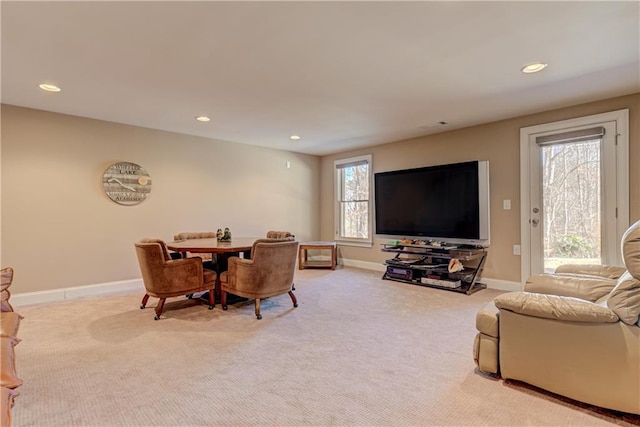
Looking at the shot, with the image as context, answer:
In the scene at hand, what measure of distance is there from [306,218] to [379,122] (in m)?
2.82

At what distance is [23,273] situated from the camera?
12.2ft

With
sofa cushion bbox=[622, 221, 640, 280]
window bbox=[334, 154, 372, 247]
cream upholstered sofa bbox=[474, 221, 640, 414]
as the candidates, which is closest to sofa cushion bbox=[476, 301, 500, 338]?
cream upholstered sofa bbox=[474, 221, 640, 414]

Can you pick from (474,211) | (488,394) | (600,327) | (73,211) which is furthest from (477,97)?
(73,211)

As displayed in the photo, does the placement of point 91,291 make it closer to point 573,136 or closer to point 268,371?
point 268,371

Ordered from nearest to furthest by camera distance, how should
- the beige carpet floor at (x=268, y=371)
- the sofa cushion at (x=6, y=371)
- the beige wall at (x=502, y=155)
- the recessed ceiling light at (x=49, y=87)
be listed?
1. the sofa cushion at (x=6, y=371)
2. the beige carpet floor at (x=268, y=371)
3. the recessed ceiling light at (x=49, y=87)
4. the beige wall at (x=502, y=155)

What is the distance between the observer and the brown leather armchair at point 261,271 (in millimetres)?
3141

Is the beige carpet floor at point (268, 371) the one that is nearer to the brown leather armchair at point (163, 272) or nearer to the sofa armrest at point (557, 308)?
the brown leather armchair at point (163, 272)

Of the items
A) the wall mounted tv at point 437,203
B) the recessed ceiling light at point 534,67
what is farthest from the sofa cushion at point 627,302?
the wall mounted tv at point 437,203

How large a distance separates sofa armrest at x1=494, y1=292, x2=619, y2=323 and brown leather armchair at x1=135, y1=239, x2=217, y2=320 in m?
2.69

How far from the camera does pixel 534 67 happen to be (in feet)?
8.87

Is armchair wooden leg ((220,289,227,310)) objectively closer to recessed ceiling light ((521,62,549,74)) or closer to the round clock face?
the round clock face

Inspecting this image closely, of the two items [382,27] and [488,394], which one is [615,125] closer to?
[382,27]

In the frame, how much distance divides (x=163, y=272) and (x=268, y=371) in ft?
5.22

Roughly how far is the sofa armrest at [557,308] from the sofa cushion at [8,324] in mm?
2477
